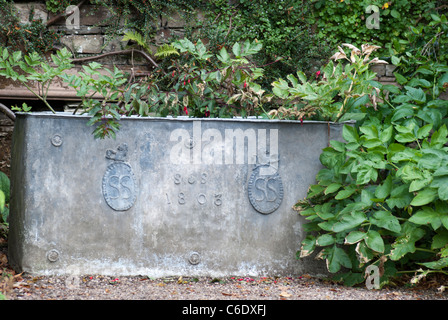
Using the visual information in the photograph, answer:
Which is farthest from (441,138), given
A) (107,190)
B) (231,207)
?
(107,190)

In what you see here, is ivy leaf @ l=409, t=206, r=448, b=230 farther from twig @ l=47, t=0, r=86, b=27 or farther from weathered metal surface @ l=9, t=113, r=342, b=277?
twig @ l=47, t=0, r=86, b=27

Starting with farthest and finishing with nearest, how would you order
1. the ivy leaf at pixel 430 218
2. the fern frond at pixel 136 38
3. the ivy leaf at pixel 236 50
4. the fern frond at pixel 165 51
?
the fern frond at pixel 136 38, the fern frond at pixel 165 51, the ivy leaf at pixel 236 50, the ivy leaf at pixel 430 218

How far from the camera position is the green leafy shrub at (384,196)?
2.30 meters

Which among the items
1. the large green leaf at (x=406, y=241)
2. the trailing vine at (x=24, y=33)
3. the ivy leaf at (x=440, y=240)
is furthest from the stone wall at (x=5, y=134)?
the ivy leaf at (x=440, y=240)

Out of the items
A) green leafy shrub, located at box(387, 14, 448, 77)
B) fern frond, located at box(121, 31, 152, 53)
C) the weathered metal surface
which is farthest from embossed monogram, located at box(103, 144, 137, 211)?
fern frond, located at box(121, 31, 152, 53)

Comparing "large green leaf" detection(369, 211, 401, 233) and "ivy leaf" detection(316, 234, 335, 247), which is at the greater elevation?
"large green leaf" detection(369, 211, 401, 233)

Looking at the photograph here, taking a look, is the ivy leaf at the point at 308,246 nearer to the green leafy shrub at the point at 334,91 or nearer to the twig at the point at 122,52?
the green leafy shrub at the point at 334,91

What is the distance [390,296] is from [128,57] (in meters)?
3.43

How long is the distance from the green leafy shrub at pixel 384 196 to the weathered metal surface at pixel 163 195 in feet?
0.62

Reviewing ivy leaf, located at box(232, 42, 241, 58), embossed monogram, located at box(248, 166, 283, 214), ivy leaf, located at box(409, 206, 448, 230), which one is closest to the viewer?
ivy leaf, located at box(409, 206, 448, 230)

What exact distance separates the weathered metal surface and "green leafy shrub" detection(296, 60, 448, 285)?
19 centimetres

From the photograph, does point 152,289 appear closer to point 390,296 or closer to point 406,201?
point 390,296

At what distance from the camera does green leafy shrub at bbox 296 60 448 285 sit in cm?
230

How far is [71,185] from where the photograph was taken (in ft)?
8.66
